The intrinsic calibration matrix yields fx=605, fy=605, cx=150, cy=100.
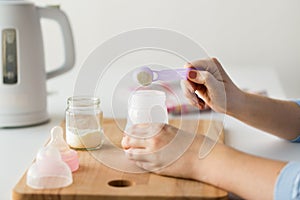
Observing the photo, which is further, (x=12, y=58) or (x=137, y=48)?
(x=12, y=58)

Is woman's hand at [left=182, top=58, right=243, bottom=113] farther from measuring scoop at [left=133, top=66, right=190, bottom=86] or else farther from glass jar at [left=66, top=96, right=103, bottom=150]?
glass jar at [left=66, top=96, right=103, bottom=150]

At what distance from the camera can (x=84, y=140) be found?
0.96 m

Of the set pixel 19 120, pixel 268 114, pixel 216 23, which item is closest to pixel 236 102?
pixel 268 114

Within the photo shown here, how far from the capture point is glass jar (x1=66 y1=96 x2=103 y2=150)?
0.96 m

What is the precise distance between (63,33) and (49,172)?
1.82 ft

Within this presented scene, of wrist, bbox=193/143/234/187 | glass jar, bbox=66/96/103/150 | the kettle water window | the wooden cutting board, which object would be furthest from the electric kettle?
wrist, bbox=193/143/234/187

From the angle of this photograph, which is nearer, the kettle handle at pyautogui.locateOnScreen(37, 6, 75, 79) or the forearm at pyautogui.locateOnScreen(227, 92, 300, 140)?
the forearm at pyautogui.locateOnScreen(227, 92, 300, 140)

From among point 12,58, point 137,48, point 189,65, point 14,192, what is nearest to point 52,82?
point 12,58

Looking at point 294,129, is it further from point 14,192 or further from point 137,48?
point 14,192

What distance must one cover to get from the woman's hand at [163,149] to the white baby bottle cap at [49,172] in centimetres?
11

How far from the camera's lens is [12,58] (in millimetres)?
1167

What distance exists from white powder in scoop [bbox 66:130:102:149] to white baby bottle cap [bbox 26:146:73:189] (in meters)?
0.14

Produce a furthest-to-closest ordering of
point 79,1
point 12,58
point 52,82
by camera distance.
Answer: point 79,1 < point 52,82 < point 12,58

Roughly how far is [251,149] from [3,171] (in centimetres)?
42
